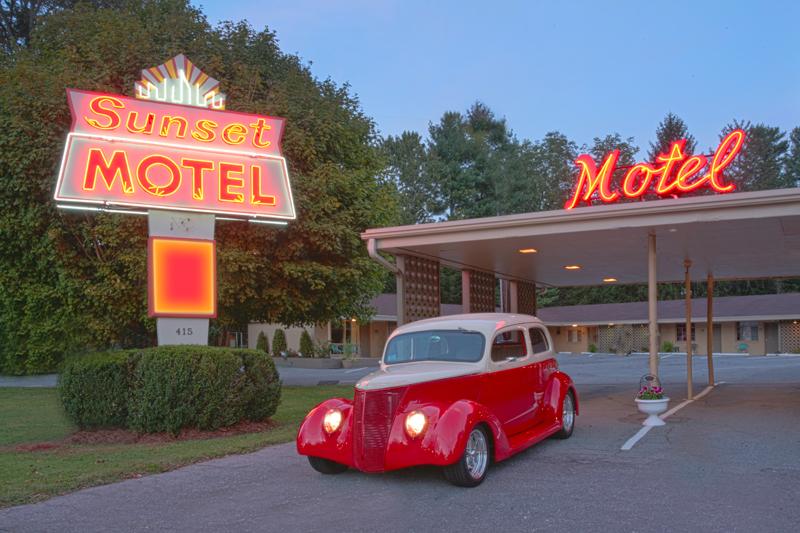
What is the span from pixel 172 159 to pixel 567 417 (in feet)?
25.4

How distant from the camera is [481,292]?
19.7 m

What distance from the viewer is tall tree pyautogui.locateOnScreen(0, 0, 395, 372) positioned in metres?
17.2

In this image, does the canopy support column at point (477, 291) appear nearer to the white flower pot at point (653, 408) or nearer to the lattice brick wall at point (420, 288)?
the lattice brick wall at point (420, 288)

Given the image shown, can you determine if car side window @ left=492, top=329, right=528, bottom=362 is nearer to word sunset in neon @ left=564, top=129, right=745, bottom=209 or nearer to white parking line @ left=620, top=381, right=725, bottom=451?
white parking line @ left=620, top=381, right=725, bottom=451

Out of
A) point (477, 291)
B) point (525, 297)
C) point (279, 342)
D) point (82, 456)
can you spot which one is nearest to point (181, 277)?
point (82, 456)

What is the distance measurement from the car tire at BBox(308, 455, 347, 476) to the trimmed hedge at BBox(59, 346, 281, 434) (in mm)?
3584

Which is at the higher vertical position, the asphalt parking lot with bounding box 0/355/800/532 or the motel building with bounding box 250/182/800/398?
the motel building with bounding box 250/182/800/398

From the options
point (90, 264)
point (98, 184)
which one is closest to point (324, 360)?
point (90, 264)

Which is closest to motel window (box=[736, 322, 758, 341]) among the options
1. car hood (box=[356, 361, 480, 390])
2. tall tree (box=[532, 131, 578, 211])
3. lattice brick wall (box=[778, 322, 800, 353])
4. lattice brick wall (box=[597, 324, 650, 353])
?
lattice brick wall (box=[778, 322, 800, 353])

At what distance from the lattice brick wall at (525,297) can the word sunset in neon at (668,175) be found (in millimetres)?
7281

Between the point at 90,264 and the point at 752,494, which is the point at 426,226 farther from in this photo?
the point at 90,264

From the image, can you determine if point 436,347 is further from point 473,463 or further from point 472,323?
point 473,463

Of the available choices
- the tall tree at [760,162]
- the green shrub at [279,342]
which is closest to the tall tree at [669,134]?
the tall tree at [760,162]

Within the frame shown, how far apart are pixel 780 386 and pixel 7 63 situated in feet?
73.5
